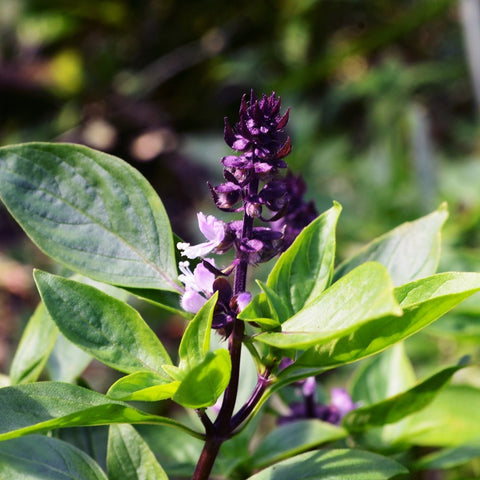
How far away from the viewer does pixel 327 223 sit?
2.04 feet

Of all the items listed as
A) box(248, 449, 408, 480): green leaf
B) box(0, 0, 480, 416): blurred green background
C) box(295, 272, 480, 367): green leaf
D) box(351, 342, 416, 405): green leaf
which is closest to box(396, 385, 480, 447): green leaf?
box(351, 342, 416, 405): green leaf

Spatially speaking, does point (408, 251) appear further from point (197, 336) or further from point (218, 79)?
point (218, 79)

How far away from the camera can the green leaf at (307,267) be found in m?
0.59

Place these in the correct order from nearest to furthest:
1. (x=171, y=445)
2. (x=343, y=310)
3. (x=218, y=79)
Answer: (x=343, y=310) < (x=171, y=445) < (x=218, y=79)

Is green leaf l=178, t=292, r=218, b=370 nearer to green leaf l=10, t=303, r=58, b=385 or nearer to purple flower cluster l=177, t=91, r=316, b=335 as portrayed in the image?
purple flower cluster l=177, t=91, r=316, b=335

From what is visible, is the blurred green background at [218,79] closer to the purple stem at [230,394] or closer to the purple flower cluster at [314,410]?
the purple flower cluster at [314,410]

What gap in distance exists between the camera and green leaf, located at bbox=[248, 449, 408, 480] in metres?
0.58

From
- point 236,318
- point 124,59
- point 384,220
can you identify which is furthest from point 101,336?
point 124,59

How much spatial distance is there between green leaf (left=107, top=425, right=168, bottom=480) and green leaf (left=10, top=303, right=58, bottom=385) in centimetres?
12

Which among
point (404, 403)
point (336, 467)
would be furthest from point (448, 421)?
point (336, 467)

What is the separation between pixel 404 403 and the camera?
67cm

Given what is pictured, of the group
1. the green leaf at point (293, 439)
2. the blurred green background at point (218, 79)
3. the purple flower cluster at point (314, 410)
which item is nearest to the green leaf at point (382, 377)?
the purple flower cluster at point (314, 410)

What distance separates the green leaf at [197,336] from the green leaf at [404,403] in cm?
22

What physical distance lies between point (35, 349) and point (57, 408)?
0.18 m
